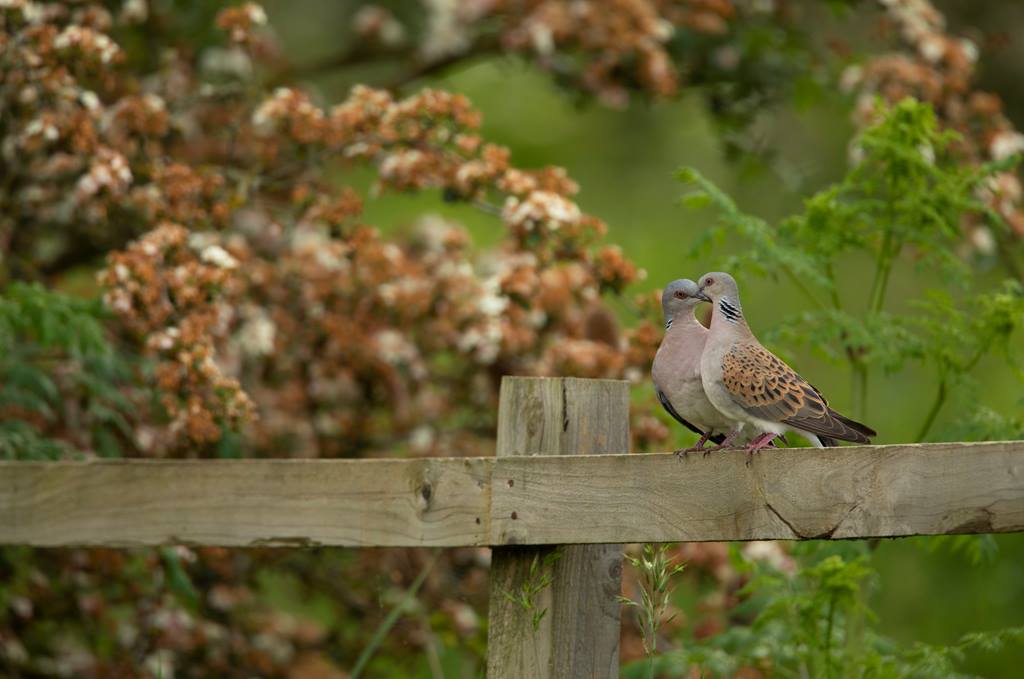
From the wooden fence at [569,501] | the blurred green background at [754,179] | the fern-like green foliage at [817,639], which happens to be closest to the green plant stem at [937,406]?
the fern-like green foliage at [817,639]

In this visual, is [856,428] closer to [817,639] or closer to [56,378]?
[817,639]

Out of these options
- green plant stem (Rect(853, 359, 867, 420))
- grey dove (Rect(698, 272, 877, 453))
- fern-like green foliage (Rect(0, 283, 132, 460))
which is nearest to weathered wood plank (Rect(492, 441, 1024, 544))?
grey dove (Rect(698, 272, 877, 453))

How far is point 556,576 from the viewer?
8.58 ft

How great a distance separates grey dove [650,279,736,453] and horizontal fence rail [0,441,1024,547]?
15 cm

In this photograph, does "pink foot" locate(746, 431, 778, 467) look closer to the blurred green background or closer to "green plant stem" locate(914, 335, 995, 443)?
"green plant stem" locate(914, 335, 995, 443)

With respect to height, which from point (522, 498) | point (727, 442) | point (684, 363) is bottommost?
point (522, 498)

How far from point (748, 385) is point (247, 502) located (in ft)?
4.34

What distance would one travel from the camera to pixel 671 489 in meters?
2.50

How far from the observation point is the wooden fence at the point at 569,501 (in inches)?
91.3

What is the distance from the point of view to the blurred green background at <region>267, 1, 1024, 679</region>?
6621 millimetres

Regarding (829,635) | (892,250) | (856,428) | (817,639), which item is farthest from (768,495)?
(892,250)

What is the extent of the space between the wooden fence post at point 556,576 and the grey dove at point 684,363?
153 millimetres

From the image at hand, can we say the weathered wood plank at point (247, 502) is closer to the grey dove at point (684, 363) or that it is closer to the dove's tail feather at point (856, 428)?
the grey dove at point (684, 363)

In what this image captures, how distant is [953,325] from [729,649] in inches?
49.1
